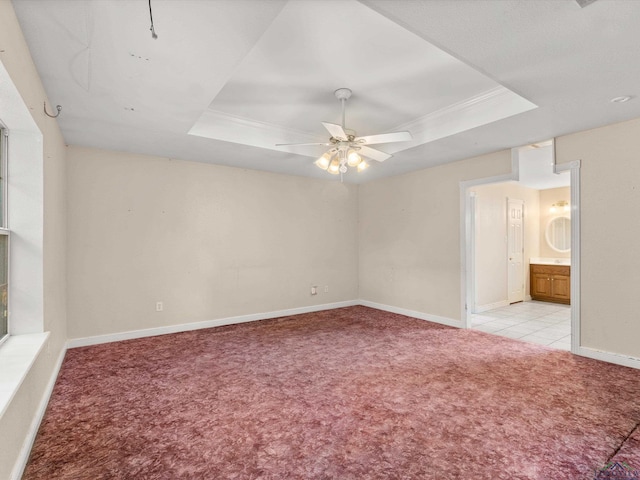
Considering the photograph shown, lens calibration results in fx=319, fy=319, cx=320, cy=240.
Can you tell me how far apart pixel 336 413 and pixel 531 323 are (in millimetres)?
4215

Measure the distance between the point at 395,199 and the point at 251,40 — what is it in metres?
4.21

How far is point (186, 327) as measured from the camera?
4.54 meters

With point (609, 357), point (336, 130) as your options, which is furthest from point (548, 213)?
point (336, 130)

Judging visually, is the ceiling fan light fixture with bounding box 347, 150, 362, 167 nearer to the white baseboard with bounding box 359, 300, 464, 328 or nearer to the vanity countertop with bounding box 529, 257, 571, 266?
the white baseboard with bounding box 359, 300, 464, 328

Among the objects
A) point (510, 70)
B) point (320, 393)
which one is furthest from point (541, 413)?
point (510, 70)

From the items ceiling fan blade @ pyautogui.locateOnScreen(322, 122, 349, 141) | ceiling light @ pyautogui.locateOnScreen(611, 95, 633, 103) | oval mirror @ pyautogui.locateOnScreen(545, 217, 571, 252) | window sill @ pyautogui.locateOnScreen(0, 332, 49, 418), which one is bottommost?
window sill @ pyautogui.locateOnScreen(0, 332, 49, 418)

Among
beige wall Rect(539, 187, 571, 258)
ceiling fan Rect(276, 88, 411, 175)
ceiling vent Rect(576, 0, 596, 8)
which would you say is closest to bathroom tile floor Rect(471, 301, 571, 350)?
beige wall Rect(539, 187, 571, 258)

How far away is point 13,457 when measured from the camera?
1.68m

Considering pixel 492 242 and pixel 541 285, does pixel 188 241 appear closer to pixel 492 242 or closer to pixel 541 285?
pixel 492 242

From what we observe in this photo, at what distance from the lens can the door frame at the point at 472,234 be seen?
3557mm

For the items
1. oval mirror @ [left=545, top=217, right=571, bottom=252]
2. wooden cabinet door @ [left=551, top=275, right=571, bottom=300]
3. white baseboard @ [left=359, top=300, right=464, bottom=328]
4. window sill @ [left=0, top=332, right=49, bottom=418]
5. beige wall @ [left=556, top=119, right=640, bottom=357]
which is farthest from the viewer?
oval mirror @ [left=545, top=217, right=571, bottom=252]

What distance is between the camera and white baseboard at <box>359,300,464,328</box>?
15.6 ft

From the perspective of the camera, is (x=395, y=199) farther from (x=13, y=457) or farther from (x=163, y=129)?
(x=13, y=457)

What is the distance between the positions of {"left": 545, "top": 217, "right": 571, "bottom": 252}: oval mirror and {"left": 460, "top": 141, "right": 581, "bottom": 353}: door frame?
3.06 metres
